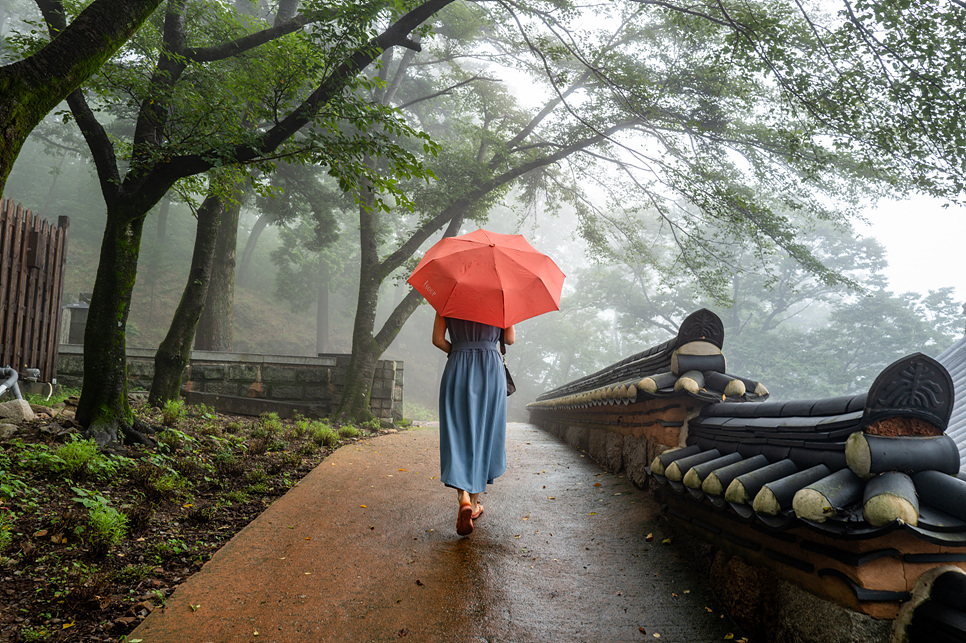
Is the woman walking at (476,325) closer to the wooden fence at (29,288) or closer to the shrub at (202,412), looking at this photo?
the shrub at (202,412)

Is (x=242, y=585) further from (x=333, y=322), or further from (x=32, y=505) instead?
(x=333, y=322)

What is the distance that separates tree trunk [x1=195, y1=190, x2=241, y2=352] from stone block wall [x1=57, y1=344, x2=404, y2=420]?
3.42 metres

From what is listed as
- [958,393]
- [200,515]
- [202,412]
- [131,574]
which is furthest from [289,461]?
[958,393]

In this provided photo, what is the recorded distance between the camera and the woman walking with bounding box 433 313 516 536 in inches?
142

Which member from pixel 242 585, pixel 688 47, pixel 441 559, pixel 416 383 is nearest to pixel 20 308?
pixel 242 585

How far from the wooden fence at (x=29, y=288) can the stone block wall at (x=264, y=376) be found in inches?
81.5

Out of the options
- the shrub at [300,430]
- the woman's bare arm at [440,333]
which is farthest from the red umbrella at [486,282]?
the shrub at [300,430]

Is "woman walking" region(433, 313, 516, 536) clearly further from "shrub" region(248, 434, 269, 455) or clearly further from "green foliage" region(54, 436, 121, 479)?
"shrub" region(248, 434, 269, 455)

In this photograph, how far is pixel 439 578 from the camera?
9.27 feet

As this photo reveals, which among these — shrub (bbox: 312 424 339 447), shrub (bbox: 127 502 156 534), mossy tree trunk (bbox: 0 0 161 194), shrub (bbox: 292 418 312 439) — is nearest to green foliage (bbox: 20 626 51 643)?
shrub (bbox: 127 502 156 534)

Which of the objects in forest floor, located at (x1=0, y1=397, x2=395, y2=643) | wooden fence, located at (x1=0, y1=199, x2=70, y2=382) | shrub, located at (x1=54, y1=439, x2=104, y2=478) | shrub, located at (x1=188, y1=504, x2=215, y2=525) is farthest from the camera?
wooden fence, located at (x1=0, y1=199, x2=70, y2=382)

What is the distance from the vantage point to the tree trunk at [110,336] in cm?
459

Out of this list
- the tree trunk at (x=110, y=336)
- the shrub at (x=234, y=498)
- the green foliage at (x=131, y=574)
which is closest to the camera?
the green foliage at (x=131, y=574)

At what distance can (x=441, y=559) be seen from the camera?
3090mm
